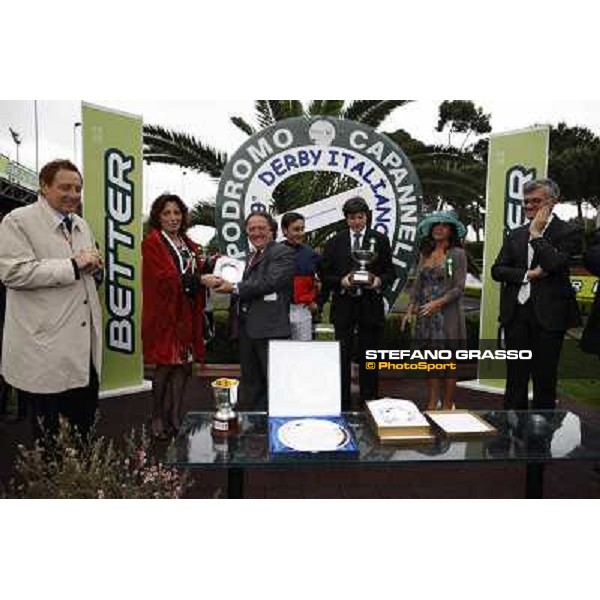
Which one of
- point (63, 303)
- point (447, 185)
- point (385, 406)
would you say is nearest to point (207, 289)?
point (63, 303)

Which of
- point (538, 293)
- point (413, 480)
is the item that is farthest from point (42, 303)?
point (538, 293)

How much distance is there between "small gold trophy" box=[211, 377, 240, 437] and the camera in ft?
6.55

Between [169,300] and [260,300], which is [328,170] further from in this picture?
[169,300]

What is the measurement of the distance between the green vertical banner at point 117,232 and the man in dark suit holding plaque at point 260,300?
2.04 ft

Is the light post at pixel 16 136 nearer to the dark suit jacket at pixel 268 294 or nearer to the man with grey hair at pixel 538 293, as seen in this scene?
the dark suit jacket at pixel 268 294

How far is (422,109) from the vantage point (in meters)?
2.64

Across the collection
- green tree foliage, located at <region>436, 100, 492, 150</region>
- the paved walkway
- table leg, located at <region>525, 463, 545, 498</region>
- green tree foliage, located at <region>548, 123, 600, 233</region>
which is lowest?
the paved walkway

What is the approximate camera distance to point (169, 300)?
3092 millimetres

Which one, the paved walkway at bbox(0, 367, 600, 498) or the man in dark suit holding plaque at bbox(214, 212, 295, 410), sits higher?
the man in dark suit holding plaque at bbox(214, 212, 295, 410)

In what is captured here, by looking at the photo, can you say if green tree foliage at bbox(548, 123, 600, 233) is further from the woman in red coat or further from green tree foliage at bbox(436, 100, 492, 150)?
the woman in red coat

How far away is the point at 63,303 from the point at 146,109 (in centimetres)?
91

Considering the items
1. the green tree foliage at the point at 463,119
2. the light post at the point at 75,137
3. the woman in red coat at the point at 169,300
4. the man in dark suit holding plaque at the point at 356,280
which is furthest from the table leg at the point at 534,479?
the light post at the point at 75,137

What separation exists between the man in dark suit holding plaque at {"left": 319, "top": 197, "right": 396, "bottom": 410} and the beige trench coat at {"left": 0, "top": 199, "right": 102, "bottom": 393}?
1.25 metres

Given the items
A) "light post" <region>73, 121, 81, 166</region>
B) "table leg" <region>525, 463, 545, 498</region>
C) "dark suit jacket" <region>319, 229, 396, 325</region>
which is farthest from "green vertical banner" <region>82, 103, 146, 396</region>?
"table leg" <region>525, 463, 545, 498</region>
